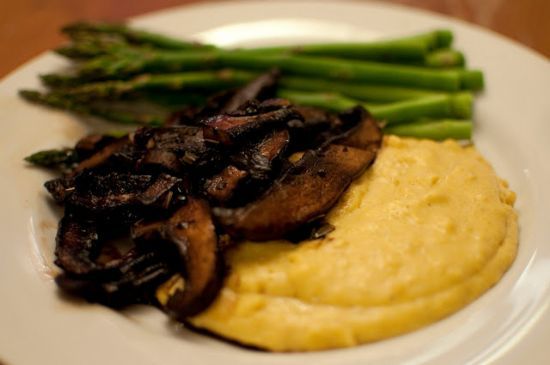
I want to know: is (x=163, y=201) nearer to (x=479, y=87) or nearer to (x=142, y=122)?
(x=142, y=122)

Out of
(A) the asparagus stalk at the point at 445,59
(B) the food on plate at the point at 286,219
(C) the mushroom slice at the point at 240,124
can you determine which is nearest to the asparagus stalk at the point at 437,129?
(B) the food on plate at the point at 286,219

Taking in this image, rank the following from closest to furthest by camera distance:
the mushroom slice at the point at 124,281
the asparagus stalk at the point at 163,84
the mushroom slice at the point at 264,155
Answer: the mushroom slice at the point at 124,281, the mushroom slice at the point at 264,155, the asparagus stalk at the point at 163,84

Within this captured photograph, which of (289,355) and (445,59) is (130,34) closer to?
(445,59)

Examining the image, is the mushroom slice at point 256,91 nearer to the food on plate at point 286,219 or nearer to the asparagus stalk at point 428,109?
the food on plate at point 286,219

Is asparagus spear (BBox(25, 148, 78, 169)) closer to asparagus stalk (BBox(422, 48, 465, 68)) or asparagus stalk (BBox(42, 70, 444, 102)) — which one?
asparagus stalk (BBox(42, 70, 444, 102))

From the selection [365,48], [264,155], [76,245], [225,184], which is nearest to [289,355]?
[225,184]

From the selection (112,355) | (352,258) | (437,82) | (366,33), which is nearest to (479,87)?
(437,82)

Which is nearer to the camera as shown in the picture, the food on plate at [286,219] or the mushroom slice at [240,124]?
the food on plate at [286,219]
